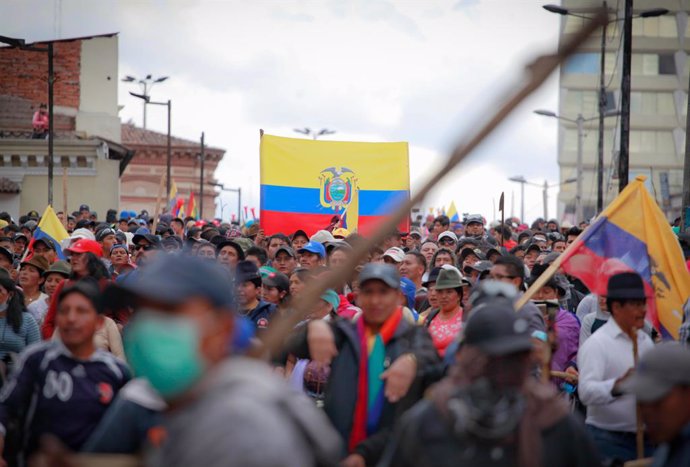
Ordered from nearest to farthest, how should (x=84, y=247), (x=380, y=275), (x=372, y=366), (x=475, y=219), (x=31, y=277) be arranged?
(x=372, y=366) → (x=380, y=275) → (x=31, y=277) → (x=84, y=247) → (x=475, y=219)

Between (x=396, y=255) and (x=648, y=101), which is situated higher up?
(x=648, y=101)

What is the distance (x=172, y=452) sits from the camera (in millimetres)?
2887

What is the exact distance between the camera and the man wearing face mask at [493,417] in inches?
153

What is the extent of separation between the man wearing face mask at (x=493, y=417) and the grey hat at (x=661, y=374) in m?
0.33

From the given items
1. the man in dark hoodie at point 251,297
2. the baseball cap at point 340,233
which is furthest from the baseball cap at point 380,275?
the baseball cap at point 340,233

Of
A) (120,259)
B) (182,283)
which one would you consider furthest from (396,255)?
(182,283)

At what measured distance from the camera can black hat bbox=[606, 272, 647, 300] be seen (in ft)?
21.9

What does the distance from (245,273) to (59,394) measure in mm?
3742

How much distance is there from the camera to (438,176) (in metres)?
3.87

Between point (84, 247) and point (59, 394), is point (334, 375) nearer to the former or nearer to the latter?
point (59, 394)

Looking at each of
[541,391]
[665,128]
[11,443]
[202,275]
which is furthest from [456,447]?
[665,128]

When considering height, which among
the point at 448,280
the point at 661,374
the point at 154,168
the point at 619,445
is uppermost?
the point at 154,168

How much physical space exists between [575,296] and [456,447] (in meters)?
8.16

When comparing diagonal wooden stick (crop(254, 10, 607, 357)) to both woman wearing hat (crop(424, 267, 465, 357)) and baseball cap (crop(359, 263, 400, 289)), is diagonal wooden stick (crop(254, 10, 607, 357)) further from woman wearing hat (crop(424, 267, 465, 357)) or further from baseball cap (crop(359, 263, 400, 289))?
woman wearing hat (crop(424, 267, 465, 357))
